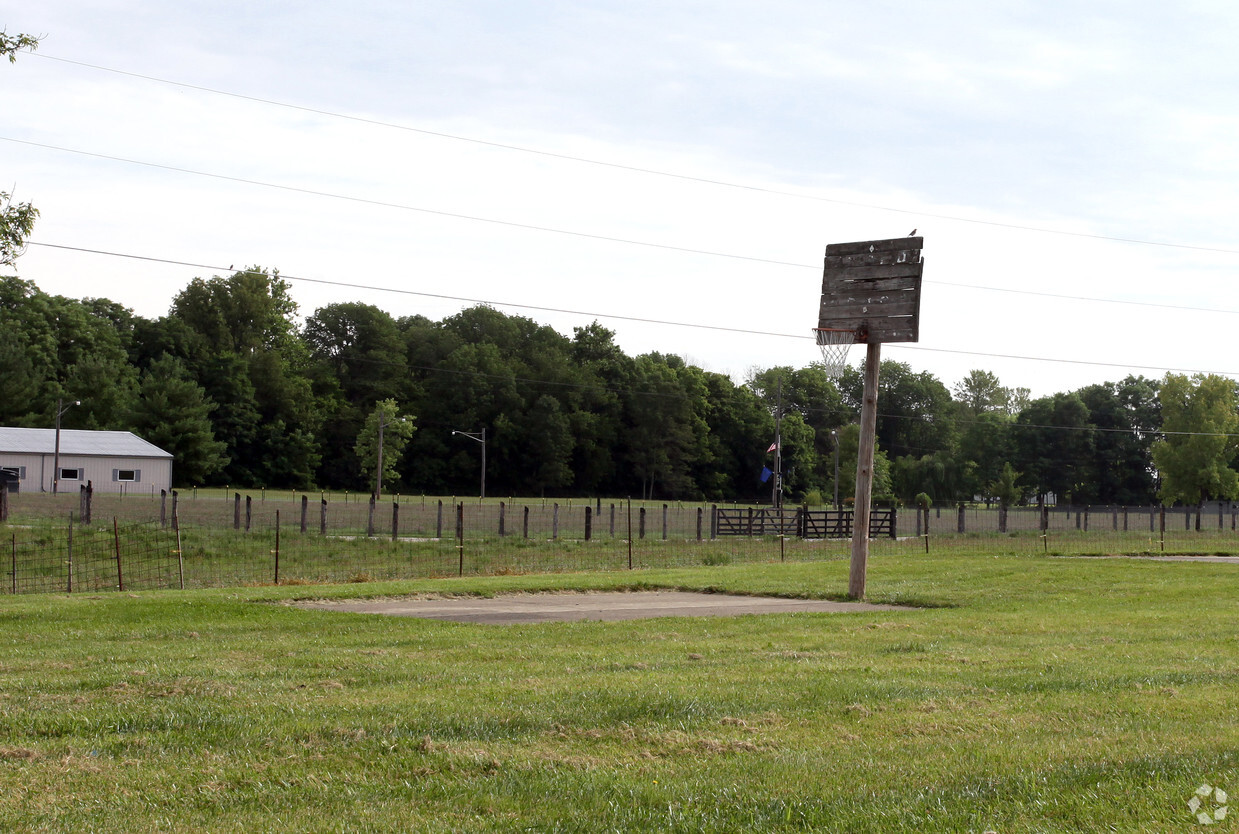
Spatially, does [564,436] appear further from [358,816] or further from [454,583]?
[358,816]

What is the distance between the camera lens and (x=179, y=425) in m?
84.0

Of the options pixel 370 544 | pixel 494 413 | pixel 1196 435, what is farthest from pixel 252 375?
pixel 1196 435

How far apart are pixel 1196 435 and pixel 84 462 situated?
7410cm

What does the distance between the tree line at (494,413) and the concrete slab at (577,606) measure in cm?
6500

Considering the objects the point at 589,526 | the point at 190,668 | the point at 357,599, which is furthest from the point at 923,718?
the point at 589,526

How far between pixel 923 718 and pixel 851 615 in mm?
8749

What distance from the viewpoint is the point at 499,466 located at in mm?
106375

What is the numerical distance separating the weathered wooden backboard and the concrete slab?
198 inches

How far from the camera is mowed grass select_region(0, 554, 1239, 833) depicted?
538 centimetres

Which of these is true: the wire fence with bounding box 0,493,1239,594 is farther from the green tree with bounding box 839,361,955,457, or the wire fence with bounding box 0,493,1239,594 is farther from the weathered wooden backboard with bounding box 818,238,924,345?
the green tree with bounding box 839,361,955,457

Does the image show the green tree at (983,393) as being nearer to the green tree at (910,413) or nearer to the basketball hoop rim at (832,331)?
the green tree at (910,413)

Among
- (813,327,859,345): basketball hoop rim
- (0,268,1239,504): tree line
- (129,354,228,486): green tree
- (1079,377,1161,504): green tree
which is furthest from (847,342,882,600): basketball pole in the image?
(1079,377,1161,504): green tree

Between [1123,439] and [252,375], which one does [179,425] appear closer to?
[252,375]

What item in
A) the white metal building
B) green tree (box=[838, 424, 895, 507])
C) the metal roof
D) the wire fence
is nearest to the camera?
the wire fence
